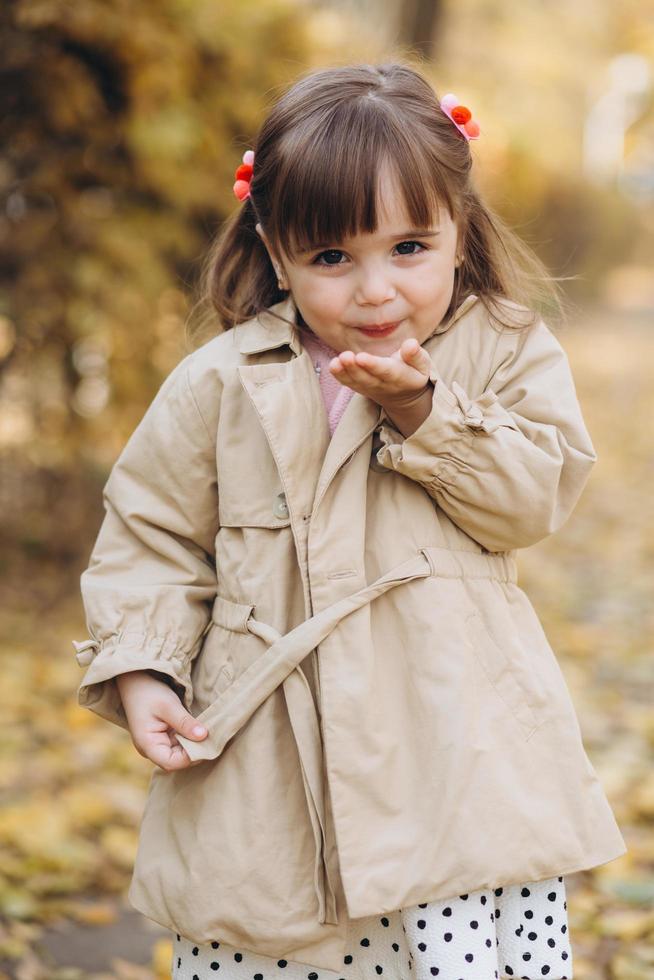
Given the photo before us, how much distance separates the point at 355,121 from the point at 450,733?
33.3 inches

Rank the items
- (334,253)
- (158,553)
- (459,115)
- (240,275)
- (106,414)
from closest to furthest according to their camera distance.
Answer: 1. (334,253)
2. (459,115)
3. (158,553)
4. (240,275)
5. (106,414)

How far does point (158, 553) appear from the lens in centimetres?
189

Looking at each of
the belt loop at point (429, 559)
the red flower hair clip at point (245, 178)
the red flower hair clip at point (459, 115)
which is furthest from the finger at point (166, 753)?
the red flower hair clip at point (459, 115)

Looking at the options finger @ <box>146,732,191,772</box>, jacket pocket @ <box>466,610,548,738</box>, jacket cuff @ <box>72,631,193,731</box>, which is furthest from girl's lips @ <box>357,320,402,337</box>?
finger @ <box>146,732,191,772</box>

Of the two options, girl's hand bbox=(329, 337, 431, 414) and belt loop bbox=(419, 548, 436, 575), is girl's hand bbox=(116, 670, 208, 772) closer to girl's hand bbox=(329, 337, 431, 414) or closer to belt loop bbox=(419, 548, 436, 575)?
belt loop bbox=(419, 548, 436, 575)

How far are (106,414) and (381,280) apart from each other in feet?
10.1

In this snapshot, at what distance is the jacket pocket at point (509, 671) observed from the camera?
172 centimetres

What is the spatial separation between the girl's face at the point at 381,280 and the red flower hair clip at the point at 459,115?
0.16m

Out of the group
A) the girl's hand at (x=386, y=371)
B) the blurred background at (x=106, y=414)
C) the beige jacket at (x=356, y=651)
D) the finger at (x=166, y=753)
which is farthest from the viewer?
the blurred background at (x=106, y=414)

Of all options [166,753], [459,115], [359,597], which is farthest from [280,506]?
[459,115]

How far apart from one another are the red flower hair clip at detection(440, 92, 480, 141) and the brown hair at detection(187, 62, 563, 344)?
12 millimetres

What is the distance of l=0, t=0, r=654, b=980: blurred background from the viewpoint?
2924mm

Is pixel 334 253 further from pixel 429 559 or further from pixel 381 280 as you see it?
pixel 429 559

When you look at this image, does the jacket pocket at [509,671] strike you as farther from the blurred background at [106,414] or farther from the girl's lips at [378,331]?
the blurred background at [106,414]
